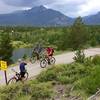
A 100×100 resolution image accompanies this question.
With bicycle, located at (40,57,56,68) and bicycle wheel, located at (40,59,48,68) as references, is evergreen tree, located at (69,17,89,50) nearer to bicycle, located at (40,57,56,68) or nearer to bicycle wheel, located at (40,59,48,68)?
bicycle, located at (40,57,56,68)

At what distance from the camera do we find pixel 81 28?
39.1 metres

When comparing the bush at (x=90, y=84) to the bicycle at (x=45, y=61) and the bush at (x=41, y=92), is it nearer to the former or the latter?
the bush at (x=41, y=92)

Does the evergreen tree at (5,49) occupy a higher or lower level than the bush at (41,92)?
lower

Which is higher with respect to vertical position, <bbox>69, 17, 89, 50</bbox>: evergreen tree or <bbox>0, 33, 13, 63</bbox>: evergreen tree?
<bbox>69, 17, 89, 50</bbox>: evergreen tree

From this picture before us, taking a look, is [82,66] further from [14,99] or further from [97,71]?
[14,99]

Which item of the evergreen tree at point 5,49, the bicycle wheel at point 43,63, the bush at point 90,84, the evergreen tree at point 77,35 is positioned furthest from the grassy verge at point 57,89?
the evergreen tree at point 5,49

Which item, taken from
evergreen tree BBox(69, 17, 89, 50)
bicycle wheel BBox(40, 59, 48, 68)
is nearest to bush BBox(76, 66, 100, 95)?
bicycle wheel BBox(40, 59, 48, 68)

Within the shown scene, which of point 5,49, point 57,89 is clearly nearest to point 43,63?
point 57,89

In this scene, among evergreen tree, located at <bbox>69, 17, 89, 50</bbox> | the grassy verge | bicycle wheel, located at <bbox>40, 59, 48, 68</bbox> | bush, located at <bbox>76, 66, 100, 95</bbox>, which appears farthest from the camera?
evergreen tree, located at <bbox>69, 17, 89, 50</bbox>

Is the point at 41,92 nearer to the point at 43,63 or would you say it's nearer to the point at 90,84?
the point at 90,84

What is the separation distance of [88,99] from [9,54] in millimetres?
42590

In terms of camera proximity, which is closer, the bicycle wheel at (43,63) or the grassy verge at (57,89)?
the grassy verge at (57,89)

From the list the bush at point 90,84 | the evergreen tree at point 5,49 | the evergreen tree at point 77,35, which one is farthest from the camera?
the evergreen tree at point 5,49

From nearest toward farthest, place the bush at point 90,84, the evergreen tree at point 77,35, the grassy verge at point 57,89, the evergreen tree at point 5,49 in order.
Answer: the grassy verge at point 57,89
the bush at point 90,84
the evergreen tree at point 77,35
the evergreen tree at point 5,49
